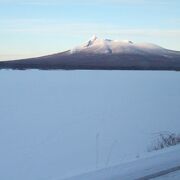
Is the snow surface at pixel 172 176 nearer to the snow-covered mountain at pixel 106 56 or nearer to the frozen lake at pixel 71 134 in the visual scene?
the frozen lake at pixel 71 134

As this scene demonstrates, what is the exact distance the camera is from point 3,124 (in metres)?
12.4

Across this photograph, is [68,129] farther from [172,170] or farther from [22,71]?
[22,71]

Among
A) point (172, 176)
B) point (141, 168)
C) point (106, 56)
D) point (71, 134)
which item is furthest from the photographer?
point (106, 56)

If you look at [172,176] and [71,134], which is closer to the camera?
[172,176]

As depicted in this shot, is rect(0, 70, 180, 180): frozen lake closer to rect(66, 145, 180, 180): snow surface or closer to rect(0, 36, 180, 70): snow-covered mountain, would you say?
rect(66, 145, 180, 180): snow surface

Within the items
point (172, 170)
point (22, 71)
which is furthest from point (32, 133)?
point (22, 71)

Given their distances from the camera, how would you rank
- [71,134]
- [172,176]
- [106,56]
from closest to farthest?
[172,176] < [71,134] < [106,56]

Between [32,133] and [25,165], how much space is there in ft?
10.4

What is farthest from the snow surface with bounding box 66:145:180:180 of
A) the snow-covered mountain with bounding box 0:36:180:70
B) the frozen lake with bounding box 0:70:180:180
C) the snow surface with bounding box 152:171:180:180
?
the snow-covered mountain with bounding box 0:36:180:70

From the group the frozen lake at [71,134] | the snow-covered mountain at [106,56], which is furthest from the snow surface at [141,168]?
the snow-covered mountain at [106,56]

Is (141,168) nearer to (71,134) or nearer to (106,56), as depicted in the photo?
(71,134)

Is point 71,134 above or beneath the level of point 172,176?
beneath

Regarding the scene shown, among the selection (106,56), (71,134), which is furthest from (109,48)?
(71,134)

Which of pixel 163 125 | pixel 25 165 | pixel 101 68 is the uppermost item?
pixel 25 165
